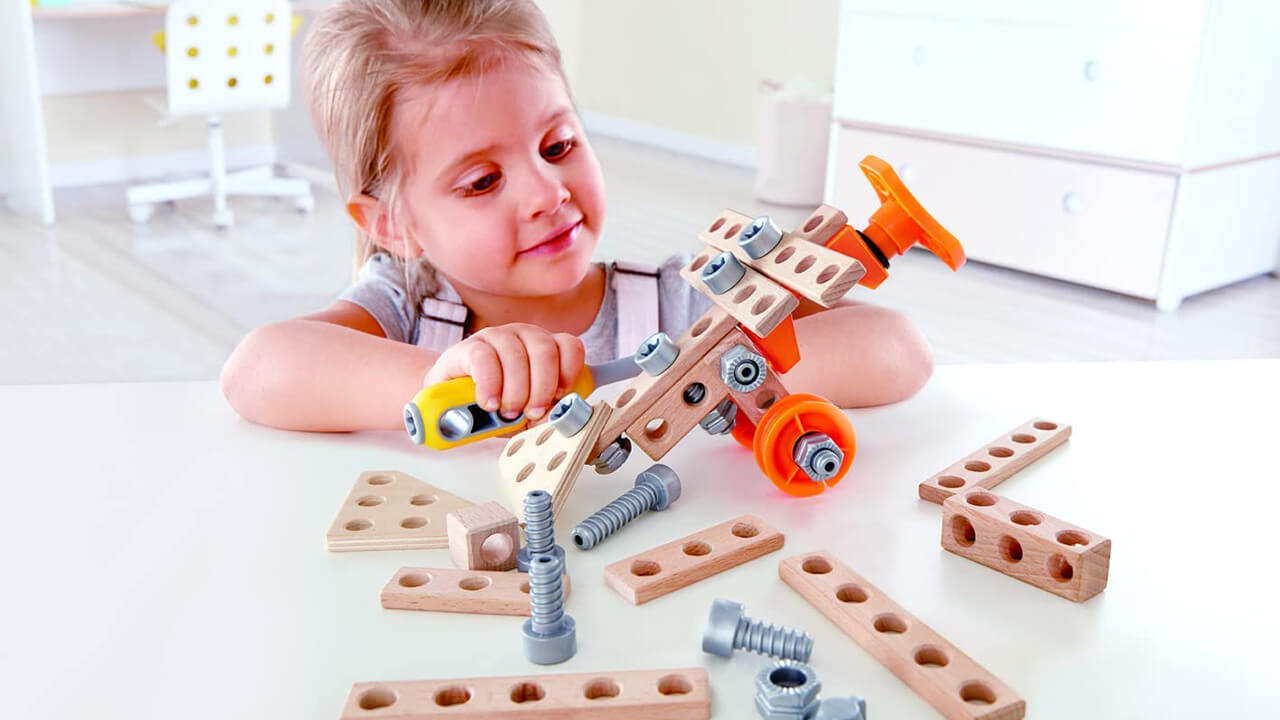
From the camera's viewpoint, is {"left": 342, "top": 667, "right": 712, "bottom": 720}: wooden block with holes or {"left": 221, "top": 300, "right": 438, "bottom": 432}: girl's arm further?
A: {"left": 221, "top": 300, "right": 438, "bottom": 432}: girl's arm

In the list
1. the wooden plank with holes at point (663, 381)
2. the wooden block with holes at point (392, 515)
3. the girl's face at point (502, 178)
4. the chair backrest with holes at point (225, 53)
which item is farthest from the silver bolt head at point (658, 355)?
the chair backrest with holes at point (225, 53)

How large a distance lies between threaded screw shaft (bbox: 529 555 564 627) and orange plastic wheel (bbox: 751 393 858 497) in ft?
0.58

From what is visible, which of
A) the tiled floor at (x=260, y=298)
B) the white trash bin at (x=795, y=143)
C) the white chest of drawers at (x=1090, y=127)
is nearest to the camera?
the tiled floor at (x=260, y=298)

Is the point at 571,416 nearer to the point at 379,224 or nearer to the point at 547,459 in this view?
the point at 547,459

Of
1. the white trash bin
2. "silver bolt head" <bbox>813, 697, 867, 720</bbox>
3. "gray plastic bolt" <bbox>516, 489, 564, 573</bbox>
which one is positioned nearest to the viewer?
→ "silver bolt head" <bbox>813, 697, 867, 720</bbox>

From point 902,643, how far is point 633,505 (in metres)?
0.17

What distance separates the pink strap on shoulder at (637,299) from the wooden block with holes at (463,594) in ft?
1.75

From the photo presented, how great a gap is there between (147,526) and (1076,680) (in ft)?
1.44

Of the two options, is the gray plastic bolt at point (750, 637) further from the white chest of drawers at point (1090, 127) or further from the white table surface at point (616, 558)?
the white chest of drawers at point (1090, 127)

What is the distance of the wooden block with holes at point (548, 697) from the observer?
0.43 metres

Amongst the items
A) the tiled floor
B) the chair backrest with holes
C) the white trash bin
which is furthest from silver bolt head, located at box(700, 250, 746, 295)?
the white trash bin

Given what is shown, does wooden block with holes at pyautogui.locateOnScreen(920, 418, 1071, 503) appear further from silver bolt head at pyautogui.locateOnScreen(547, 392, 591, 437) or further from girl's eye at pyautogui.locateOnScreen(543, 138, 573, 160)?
girl's eye at pyautogui.locateOnScreen(543, 138, 573, 160)

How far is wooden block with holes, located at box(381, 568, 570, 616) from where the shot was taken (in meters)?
0.51

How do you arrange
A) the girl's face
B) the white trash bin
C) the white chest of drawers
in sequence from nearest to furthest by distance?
the girl's face, the white chest of drawers, the white trash bin
